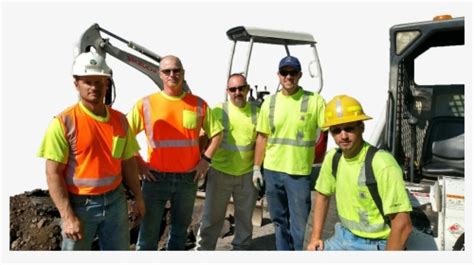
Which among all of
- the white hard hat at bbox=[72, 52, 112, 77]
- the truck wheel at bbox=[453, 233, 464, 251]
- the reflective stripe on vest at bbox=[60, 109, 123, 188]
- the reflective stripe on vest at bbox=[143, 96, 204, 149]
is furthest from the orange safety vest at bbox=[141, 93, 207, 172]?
the truck wheel at bbox=[453, 233, 464, 251]

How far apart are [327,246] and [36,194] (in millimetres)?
5011

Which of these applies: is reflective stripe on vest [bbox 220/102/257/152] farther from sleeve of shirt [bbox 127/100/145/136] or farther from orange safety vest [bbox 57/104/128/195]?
orange safety vest [bbox 57/104/128/195]

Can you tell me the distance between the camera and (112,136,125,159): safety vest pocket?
110 inches

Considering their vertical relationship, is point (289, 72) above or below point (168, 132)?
above

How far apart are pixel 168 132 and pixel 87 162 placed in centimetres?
94

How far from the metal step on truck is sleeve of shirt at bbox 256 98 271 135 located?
111 cm

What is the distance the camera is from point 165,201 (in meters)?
3.65

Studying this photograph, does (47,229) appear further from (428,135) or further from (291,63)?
(428,135)

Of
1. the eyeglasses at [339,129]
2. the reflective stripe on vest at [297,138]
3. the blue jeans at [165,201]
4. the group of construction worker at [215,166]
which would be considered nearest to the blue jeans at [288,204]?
the group of construction worker at [215,166]

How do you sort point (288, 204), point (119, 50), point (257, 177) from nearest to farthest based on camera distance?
point (288, 204), point (257, 177), point (119, 50)

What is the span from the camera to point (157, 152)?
11.7 feet

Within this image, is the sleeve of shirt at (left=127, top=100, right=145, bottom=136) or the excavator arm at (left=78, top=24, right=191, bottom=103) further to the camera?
the excavator arm at (left=78, top=24, right=191, bottom=103)

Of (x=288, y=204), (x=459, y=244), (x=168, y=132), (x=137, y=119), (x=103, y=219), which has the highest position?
(x=137, y=119)

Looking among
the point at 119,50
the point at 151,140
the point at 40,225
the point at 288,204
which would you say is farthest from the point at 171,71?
the point at 40,225
